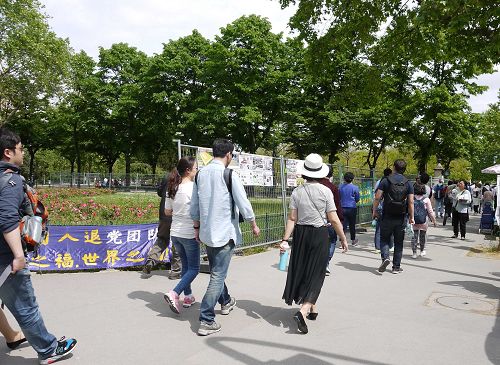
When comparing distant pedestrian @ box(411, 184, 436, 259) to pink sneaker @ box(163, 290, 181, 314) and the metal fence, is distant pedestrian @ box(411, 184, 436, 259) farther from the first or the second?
pink sneaker @ box(163, 290, 181, 314)

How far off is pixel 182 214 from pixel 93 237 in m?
2.77

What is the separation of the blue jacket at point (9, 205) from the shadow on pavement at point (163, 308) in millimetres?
2079

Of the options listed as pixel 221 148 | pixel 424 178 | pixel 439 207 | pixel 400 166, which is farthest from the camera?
pixel 439 207

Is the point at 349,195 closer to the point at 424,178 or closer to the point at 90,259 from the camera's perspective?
the point at 424,178

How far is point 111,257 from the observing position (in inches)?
289

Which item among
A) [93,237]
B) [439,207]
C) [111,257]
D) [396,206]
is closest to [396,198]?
[396,206]

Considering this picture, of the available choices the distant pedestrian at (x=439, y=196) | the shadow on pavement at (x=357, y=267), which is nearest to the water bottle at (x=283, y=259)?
the shadow on pavement at (x=357, y=267)

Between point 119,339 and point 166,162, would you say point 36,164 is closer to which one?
point 166,162

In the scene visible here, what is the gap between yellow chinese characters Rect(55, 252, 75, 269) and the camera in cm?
706

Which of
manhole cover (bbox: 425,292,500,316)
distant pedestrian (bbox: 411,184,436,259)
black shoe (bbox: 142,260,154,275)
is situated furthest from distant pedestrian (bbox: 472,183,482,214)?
black shoe (bbox: 142,260,154,275)

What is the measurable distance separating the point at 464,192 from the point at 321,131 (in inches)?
834

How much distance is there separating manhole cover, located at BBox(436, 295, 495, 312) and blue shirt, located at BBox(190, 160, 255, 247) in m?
3.26

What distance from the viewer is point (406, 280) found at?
7164 millimetres

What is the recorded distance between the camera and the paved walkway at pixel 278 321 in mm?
3955
